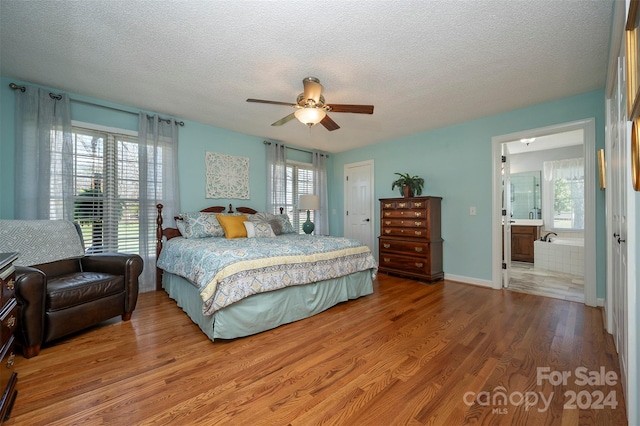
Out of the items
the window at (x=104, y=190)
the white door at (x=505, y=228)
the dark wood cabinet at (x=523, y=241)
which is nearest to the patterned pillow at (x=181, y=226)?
the window at (x=104, y=190)

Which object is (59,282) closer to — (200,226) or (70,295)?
(70,295)

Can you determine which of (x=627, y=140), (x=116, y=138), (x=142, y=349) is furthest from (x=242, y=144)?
(x=627, y=140)

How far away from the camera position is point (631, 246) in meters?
1.27

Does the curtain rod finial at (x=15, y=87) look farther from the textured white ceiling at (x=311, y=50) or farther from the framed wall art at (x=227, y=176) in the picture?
the framed wall art at (x=227, y=176)

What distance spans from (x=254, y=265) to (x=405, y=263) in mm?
2799

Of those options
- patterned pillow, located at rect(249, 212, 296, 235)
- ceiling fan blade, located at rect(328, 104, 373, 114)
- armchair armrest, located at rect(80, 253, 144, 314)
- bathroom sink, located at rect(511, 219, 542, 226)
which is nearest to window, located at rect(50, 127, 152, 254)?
armchair armrest, located at rect(80, 253, 144, 314)

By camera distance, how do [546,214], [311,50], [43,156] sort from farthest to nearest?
[546,214] → [43,156] → [311,50]

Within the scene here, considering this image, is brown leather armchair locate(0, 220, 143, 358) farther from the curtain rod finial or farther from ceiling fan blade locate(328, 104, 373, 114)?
ceiling fan blade locate(328, 104, 373, 114)

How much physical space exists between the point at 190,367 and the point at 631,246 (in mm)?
2591

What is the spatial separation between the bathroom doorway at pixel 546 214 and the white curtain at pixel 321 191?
9.88ft

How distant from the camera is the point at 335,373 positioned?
178cm

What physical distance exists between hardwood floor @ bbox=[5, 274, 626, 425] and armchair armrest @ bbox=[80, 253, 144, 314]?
0.24 metres

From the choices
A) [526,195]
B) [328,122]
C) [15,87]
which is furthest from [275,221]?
[526,195]

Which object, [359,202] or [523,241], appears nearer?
[359,202]
